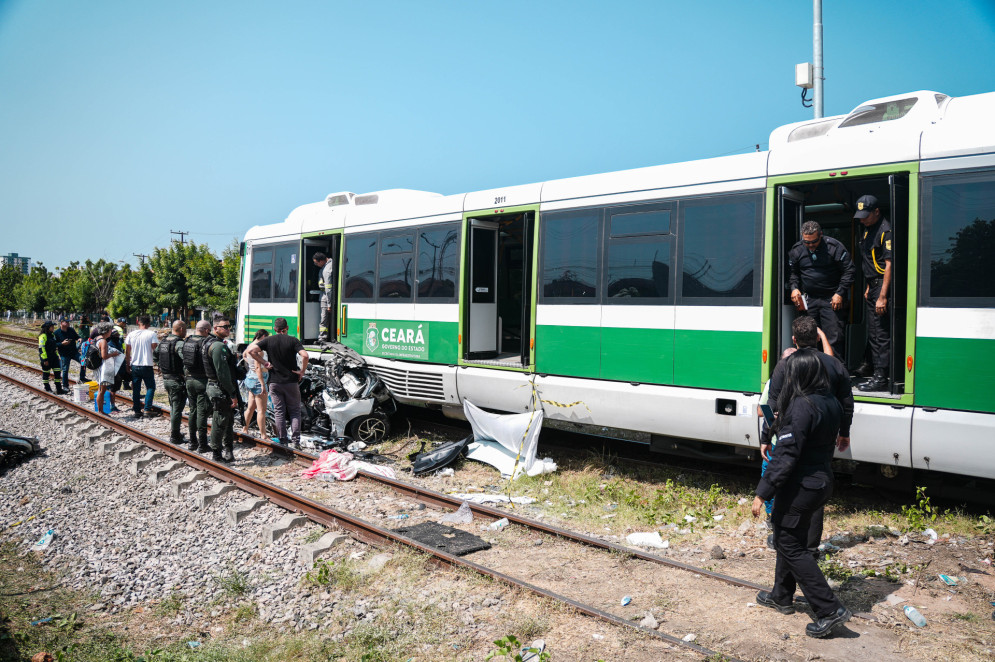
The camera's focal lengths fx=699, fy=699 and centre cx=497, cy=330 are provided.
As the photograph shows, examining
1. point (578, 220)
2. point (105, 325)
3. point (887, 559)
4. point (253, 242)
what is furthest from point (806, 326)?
point (105, 325)

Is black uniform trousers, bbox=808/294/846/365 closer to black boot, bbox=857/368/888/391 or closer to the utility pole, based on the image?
black boot, bbox=857/368/888/391

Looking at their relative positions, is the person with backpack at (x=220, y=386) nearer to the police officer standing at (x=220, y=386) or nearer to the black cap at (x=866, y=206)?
the police officer standing at (x=220, y=386)

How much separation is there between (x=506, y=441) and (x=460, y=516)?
6.65 ft

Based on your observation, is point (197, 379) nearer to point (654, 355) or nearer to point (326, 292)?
point (326, 292)


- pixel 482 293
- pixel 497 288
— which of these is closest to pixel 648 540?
pixel 482 293

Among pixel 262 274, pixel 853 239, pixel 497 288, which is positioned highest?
pixel 853 239

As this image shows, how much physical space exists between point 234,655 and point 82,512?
16.2 ft

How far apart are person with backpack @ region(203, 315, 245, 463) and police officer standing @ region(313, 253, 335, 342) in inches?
93.8

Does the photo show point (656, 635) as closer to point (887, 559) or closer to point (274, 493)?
point (887, 559)

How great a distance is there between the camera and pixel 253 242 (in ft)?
45.7

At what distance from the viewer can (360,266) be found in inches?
452

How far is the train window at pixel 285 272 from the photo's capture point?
12.9 metres

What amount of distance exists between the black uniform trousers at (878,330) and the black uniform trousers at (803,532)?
8.12 ft

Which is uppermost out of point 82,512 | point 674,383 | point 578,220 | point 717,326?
point 578,220
